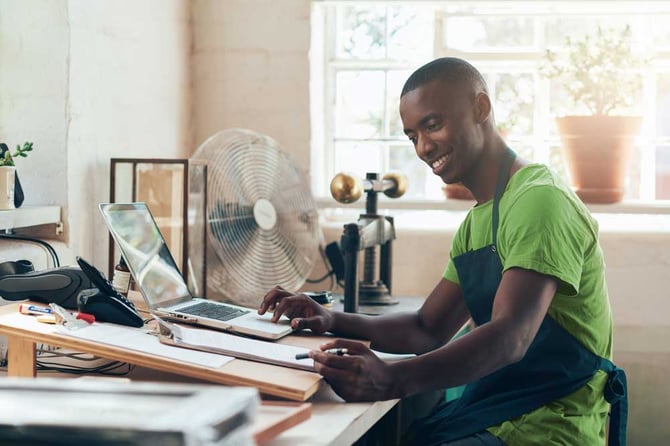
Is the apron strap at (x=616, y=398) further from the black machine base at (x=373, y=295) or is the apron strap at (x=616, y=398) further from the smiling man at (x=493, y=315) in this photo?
the black machine base at (x=373, y=295)

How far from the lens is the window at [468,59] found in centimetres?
294

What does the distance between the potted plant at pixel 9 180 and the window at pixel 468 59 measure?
122 centimetres

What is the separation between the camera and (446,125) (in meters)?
1.70

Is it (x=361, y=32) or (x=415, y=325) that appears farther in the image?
(x=361, y=32)

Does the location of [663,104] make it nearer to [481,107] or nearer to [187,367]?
[481,107]

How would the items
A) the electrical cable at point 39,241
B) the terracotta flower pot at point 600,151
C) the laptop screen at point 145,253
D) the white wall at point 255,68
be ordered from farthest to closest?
the white wall at point 255,68
the terracotta flower pot at point 600,151
the electrical cable at point 39,241
the laptop screen at point 145,253

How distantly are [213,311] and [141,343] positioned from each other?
0.36m

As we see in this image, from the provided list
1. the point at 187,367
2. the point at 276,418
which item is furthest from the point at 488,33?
the point at 276,418

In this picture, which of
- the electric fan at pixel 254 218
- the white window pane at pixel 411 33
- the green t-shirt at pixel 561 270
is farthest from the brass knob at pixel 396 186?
the green t-shirt at pixel 561 270

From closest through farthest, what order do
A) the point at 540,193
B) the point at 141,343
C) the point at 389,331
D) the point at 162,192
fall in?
the point at 141,343, the point at 540,193, the point at 389,331, the point at 162,192

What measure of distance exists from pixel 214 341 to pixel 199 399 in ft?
2.58

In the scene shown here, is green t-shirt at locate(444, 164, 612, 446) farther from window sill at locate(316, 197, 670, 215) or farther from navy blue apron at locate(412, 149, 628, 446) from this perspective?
window sill at locate(316, 197, 670, 215)

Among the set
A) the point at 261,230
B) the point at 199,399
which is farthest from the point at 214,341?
the point at 261,230

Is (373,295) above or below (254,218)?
below
